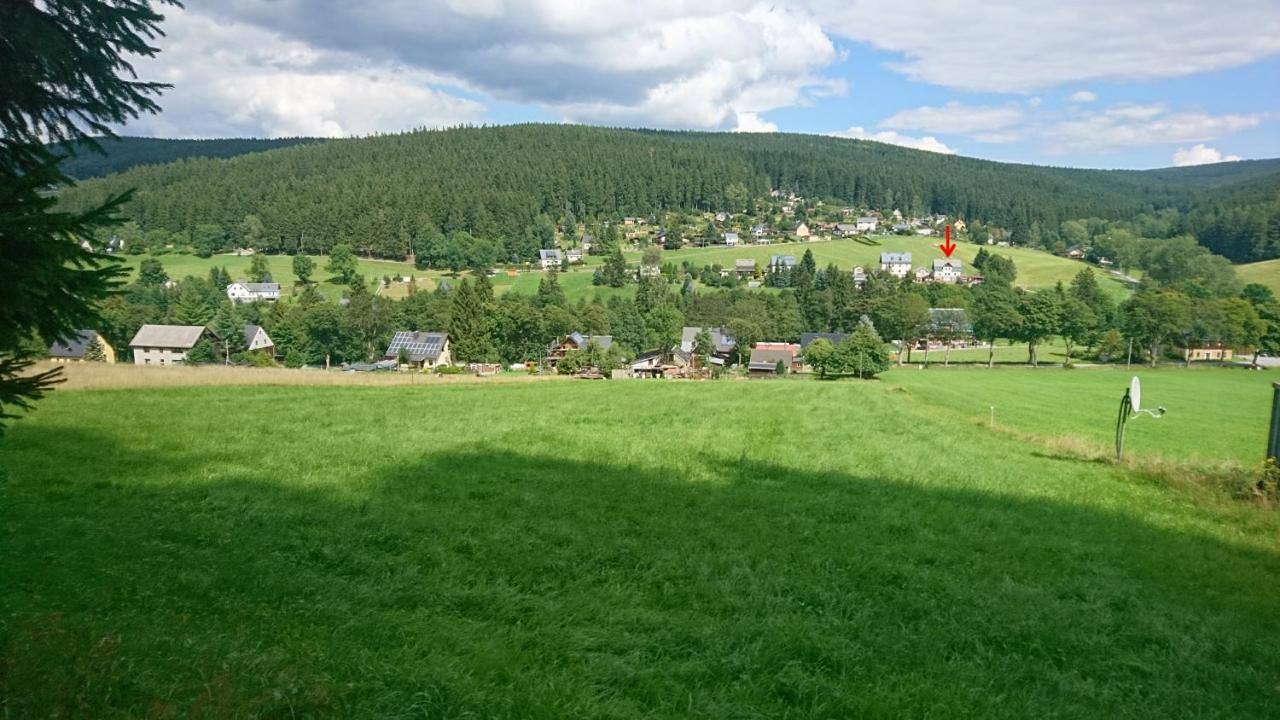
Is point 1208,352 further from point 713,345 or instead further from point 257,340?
point 257,340

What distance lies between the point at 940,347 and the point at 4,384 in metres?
115

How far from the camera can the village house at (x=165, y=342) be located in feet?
240

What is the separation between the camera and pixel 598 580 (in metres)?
8.68

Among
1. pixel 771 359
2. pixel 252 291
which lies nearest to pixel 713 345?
pixel 771 359

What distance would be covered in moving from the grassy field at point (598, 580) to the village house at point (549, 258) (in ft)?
440

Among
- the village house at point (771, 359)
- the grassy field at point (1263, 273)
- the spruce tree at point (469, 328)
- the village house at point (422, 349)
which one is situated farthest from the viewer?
the grassy field at point (1263, 273)

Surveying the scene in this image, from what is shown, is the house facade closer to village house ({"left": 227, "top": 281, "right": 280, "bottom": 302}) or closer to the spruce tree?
the spruce tree

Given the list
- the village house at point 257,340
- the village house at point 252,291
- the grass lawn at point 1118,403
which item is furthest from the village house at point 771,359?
the village house at point 252,291

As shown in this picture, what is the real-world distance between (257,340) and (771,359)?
6257 cm

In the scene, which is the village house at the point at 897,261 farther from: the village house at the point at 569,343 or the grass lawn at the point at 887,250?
the village house at the point at 569,343

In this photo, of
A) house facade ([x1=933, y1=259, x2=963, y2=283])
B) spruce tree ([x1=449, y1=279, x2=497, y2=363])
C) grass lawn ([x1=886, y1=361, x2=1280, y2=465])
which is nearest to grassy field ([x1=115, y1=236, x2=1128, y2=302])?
house facade ([x1=933, y1=259, x2=963, y2=283])

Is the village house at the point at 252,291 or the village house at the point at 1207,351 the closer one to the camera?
the village house at the point at 1207,351

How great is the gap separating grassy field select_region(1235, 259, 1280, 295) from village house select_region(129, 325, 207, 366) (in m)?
154

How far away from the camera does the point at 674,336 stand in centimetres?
9931
